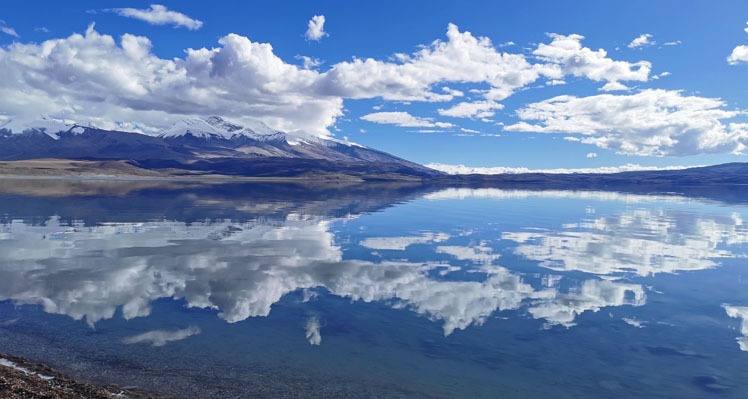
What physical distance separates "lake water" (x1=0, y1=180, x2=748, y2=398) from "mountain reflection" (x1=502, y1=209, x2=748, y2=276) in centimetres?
48

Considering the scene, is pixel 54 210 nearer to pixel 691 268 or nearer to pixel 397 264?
pixel 397 264

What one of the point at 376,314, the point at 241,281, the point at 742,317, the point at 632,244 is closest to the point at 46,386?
the point at 376,314

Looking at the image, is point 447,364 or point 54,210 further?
point 54,210

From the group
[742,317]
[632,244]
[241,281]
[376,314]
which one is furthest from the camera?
[632,244]

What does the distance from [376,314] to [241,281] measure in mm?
11037

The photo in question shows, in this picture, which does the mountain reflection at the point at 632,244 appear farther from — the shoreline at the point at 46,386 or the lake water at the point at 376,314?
the shoreline at the point at 46,386

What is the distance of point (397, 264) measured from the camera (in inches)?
1566

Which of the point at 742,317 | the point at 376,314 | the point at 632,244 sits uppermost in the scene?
the point at 632,244

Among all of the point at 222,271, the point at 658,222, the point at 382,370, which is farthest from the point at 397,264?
the point at 658,222

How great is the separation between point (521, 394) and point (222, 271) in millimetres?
24244

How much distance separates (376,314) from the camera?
89.4ft

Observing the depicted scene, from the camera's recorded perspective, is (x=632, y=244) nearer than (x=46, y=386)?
No

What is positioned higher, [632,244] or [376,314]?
[632,244]

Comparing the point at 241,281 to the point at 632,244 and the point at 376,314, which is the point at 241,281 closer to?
the point at 376,314
